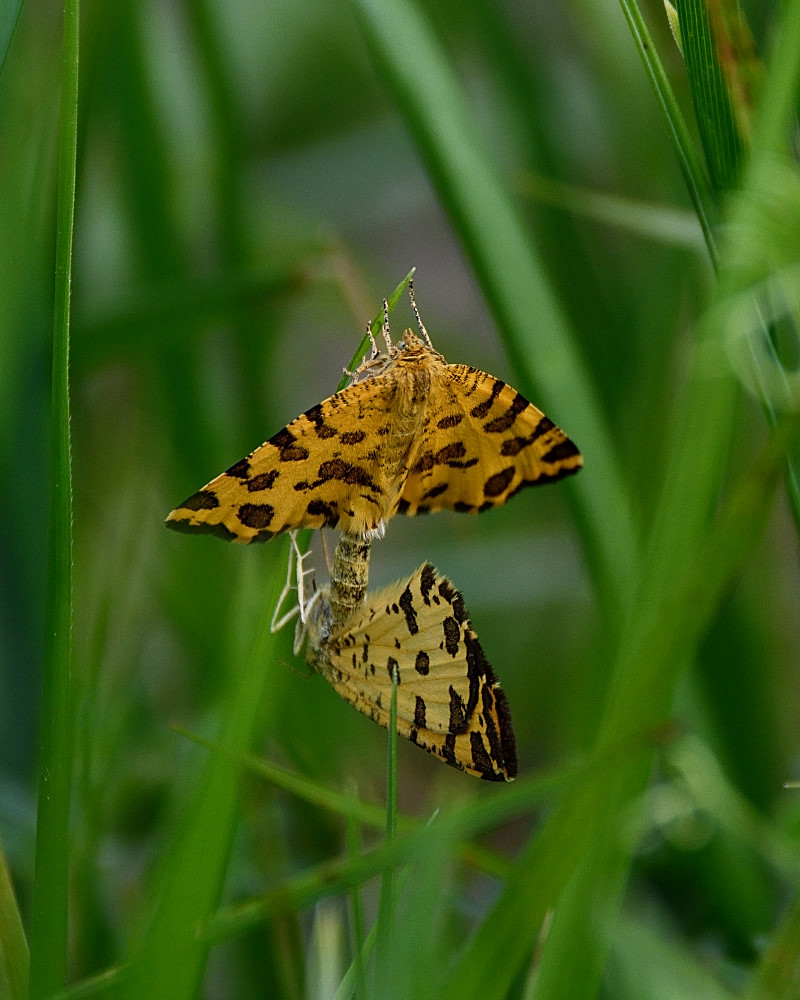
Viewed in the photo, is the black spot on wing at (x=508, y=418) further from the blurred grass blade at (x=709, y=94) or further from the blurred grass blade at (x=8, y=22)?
the blurred grass blade at (x=8, y=22)

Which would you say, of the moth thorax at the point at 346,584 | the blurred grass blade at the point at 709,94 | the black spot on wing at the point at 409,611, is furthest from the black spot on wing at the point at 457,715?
the blurred grass blade at the point at 709,94

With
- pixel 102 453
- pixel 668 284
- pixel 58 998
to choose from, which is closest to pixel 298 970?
pixel 58 998

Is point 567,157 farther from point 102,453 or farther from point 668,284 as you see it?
point 102,453

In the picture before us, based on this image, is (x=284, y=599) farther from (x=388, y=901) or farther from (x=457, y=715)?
(x=388, y=901)

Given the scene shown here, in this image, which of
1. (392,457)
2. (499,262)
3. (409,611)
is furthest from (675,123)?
(409,611)

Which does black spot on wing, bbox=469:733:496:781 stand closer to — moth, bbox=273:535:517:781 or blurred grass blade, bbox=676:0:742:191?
moth, bbox=273:535:517:781

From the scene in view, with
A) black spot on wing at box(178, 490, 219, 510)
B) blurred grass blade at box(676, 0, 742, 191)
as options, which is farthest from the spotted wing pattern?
blurred grass blade at box(676, 0, 742, 191)
